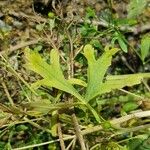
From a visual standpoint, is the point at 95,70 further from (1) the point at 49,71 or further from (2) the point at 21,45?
(2) the point at 21,45

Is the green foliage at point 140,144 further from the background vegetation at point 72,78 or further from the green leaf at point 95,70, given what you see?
the green leaf at point 95,70

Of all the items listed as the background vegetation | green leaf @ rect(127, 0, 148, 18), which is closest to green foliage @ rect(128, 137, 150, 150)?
the background vegetation

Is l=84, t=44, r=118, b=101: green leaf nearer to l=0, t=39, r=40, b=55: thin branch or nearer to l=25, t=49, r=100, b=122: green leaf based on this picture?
l=25, t=49, r=100, b=122: green leaf

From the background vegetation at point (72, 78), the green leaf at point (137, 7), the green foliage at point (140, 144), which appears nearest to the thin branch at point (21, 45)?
the background vegetation at point (72, 78)

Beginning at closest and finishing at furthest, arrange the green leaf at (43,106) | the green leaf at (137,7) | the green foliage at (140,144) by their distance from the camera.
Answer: the green leaf at (43,106)
the green foliage at (140,144)
the green leaf at (137,7)

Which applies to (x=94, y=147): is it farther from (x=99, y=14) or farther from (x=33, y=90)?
(x=99, y=14)

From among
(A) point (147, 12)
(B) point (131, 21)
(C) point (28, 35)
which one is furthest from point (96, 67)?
(A) point (147, 12)

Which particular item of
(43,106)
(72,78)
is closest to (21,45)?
(72,78)
